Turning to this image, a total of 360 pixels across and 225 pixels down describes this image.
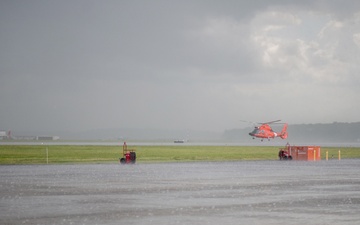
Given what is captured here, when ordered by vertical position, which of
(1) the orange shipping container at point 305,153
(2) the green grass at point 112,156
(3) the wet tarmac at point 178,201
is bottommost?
Answer: (3) the wet tarmac at point 178,201

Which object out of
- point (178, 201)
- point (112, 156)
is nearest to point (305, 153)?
point (112, 156)

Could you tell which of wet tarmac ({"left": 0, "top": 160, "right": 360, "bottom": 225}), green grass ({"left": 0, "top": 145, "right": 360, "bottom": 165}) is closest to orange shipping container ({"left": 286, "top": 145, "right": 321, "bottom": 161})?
green grass ({"left": 0, "top": 145, "right": 360, "bottom": 165})

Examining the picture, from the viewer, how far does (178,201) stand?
2472 centimetres

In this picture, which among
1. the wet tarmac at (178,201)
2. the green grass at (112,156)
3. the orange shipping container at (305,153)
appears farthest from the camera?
the orange shipping container at (305,153)

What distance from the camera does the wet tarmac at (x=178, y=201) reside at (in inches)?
765

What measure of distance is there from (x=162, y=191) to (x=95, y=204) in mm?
6215

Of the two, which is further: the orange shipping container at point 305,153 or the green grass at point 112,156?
the orange shipping container at point 305,153

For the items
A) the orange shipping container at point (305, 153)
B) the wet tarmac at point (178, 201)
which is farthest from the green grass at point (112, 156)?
the wet tarmac at point (178, 201)

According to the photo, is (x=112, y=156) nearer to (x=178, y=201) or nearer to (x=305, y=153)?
(x=305, y=153)

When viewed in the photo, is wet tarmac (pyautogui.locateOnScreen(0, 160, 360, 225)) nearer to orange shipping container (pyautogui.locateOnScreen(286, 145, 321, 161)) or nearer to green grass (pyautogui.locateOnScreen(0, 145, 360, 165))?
green grass (pyautogui.locateOnScreen(0, 145, 360, 165))

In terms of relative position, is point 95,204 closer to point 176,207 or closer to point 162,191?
point 176,207

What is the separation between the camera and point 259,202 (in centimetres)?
2447

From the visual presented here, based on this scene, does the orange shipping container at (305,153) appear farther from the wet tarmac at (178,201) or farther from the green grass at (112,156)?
the wet tarmac at (178,201)

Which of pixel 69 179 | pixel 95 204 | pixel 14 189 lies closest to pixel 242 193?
pixel 95 204
